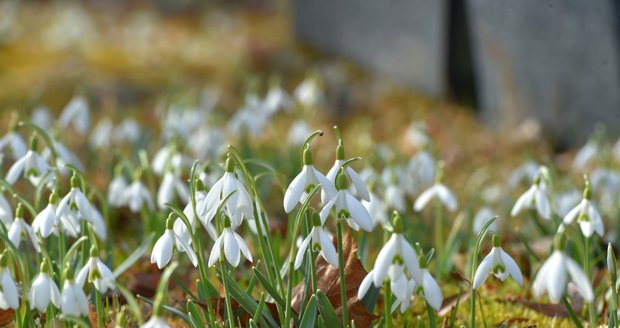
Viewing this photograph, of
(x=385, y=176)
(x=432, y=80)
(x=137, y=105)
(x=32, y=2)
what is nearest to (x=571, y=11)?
(x=432, y=80)

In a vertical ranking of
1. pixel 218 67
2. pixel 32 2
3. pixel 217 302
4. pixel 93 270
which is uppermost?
pixel 93 270

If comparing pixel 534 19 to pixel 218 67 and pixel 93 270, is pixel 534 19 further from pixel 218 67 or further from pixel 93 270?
pixel 93 270

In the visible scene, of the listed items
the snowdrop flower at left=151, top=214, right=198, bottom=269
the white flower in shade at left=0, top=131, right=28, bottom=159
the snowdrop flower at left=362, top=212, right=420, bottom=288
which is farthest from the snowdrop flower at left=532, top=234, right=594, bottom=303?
the white flower in shade at left=0, top=131, right=28, bottom=159

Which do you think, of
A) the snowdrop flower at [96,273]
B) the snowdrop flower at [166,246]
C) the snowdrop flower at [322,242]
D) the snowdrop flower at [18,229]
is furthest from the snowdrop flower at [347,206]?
the snowdrop flower at [18,229]

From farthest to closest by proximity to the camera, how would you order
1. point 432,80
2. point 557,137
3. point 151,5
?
point 151,5 → point 432,80 → point 557,137

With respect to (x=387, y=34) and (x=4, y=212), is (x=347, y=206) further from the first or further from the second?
(x=387, y=34)

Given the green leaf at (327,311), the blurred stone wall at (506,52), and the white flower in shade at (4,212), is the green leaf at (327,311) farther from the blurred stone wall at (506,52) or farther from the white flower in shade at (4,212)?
the blurred stone wall at (506,52)

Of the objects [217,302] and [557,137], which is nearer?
[217,302]
